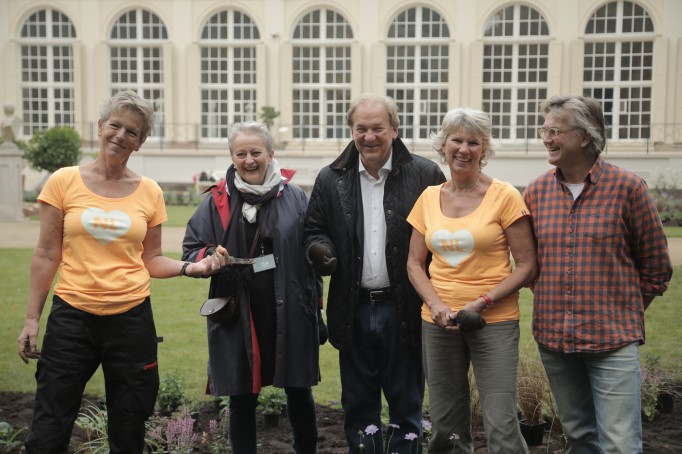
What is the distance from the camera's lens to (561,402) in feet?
10.2

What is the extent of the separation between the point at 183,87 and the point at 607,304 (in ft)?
79.1

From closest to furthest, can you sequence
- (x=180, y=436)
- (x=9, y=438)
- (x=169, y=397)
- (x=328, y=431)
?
(x=180, y=436) < (x=9, y=438) < (x=328, y=431) < (x=169, y=397)

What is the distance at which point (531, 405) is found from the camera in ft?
13.4

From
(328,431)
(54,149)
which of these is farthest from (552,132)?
(54,149)

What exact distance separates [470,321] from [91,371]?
1516mm

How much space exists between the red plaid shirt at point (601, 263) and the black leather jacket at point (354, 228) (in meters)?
0.63

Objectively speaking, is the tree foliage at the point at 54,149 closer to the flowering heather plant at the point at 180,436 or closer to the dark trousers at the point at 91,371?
the flowering heather plant at the point at 180,436

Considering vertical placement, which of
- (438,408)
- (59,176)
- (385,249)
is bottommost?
(438,408)

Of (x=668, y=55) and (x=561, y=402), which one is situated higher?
(x=668, y=55)

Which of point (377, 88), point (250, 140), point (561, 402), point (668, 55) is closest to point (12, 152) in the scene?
point (377, 88)

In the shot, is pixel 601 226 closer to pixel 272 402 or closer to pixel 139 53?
pixel 272 402

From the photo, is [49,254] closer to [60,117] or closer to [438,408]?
[438,408]

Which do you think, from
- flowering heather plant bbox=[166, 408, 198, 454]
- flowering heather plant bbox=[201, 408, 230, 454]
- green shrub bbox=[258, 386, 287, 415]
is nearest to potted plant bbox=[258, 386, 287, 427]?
green shrub bbox=[258, 386, 287, 415]

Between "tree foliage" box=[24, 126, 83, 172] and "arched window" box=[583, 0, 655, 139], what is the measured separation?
14985 millimetres
